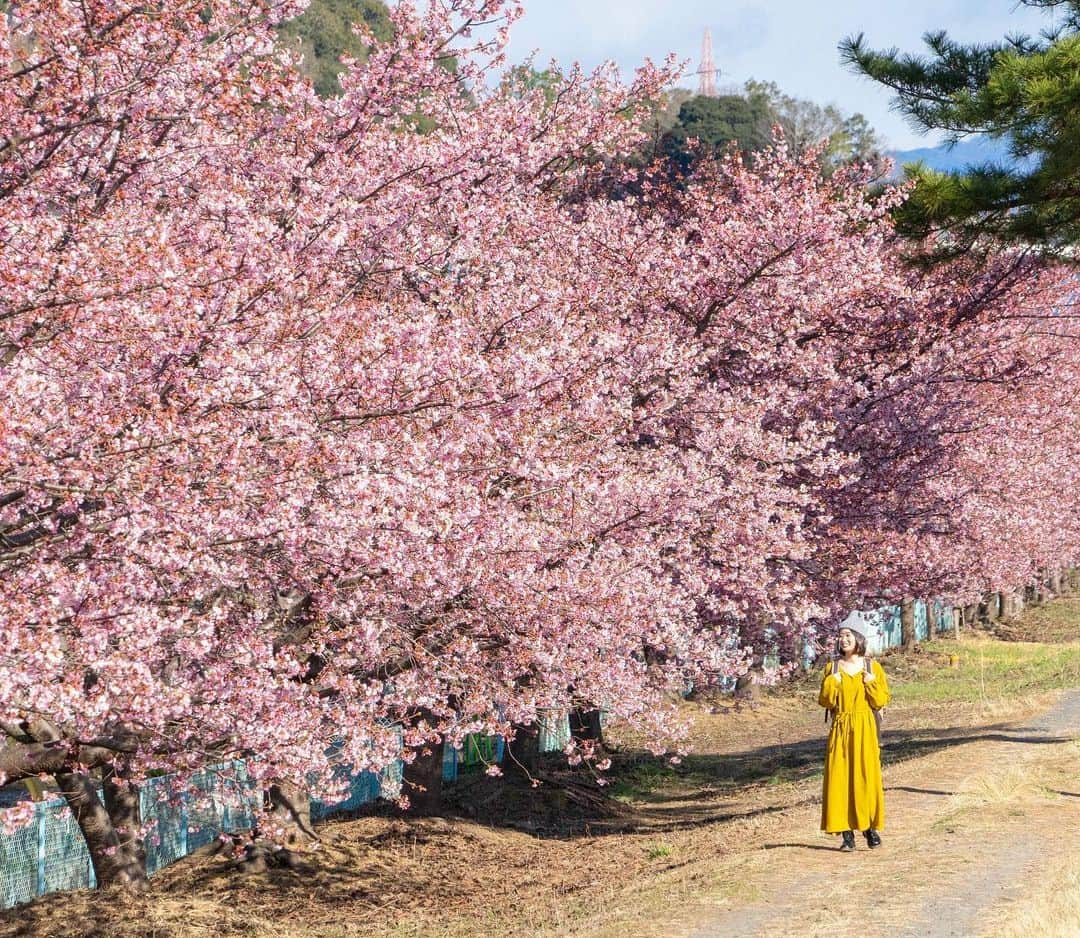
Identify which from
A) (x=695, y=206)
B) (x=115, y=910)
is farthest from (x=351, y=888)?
(x=695, y=206)

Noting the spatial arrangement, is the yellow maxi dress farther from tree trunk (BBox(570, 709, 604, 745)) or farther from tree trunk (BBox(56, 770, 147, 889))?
tree trunk (BBox(570, 709, 604, 745))

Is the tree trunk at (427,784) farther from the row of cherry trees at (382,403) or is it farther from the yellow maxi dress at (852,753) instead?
the yellow maxi dress at (852,753)

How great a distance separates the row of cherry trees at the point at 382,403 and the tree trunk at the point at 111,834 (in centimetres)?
6

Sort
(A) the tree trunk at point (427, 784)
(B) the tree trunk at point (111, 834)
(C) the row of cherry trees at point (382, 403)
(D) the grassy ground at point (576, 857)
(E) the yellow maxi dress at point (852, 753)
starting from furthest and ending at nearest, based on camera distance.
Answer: (A) the tree trunk at point (427, 784), (B) the tree trunk at point (111, 834), (D) the grassy ground at point (576, 857), (E) the yellow maxi dress at point (852, 753), (C) the row of cherry trees at point (382, 403)

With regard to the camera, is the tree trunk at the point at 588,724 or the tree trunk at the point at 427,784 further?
the tree trunk at the point at 588,724

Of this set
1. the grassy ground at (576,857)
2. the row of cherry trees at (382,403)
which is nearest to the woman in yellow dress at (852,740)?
the grassy ground at (576,857)

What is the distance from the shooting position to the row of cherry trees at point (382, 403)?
24.1 feet

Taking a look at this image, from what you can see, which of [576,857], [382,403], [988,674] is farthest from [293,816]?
[988,674]

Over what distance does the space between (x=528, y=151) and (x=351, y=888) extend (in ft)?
28.5

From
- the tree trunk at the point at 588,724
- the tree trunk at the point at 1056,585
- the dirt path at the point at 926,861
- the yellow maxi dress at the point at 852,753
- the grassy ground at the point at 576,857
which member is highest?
the tree trunk at the point at 1056,585

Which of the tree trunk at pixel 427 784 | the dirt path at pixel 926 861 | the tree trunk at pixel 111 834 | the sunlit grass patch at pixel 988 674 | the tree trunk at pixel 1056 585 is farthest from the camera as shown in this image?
the tree trunk at pixel 1056 585

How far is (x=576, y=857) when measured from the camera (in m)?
16.5

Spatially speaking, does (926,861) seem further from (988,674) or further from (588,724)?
(988,674)

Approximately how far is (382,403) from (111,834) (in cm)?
702
